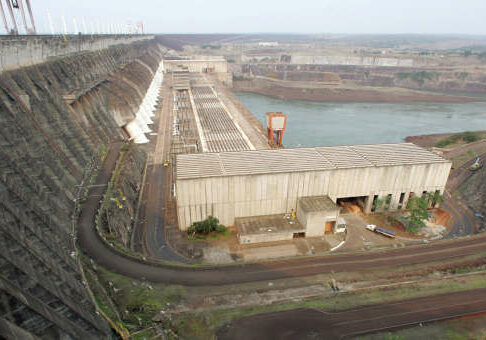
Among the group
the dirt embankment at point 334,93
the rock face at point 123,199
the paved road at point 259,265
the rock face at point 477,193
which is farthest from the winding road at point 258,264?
the dirt embankment at point 334,93

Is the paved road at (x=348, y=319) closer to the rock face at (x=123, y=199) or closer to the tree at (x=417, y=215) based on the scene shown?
the tree at (x=417, y=215)

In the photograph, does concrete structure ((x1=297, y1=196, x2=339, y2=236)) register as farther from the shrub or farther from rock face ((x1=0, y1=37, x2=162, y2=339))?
rock face ((x1=0, y1=37, x2=162, y2=339))

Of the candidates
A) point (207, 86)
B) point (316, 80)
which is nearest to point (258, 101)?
point (207, 86)

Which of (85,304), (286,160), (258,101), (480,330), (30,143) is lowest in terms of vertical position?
(258,101)

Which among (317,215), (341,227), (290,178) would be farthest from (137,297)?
(341,227)

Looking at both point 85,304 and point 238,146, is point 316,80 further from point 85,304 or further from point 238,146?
point 85,304

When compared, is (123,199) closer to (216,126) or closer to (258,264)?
(258,264)

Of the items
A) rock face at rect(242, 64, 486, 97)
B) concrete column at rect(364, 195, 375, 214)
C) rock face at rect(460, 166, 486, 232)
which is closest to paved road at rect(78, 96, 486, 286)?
concrete column at rect(364, 195, 375, 214)
